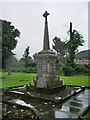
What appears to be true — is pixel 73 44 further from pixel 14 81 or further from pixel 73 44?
pixel 14 81

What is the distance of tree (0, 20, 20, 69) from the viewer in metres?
16.5

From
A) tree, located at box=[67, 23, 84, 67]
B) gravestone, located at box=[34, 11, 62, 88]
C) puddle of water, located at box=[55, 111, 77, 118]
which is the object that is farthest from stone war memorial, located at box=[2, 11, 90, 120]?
tree, located at box=[67, 23, 84, 67]

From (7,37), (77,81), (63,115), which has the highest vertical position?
(7,37)

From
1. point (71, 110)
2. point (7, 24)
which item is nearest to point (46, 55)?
point (71, 110)

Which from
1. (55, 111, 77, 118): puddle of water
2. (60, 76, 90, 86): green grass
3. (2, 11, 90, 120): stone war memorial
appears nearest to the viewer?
(55, 111, 77, 118): puddle of water

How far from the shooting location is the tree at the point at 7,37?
54.0ft

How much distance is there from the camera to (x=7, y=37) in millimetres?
16656

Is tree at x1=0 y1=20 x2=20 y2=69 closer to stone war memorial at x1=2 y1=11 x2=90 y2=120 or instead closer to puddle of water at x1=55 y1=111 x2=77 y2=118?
stone war memorial at x1=2 y1=11 x2=90 y2=120

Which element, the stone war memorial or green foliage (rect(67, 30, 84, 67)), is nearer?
the stone war memorial

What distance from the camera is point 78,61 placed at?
37.6m

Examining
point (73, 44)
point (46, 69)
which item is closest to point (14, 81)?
point (46, 69)

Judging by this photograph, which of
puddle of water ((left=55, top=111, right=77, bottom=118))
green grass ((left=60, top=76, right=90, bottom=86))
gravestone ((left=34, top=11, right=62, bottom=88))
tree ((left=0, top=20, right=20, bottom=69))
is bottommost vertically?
green grass ((left=60, top=76, right=90, bottom=86))

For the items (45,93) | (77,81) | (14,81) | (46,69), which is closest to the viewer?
(45,93)

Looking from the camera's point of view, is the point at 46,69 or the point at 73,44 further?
the point at 73,44
